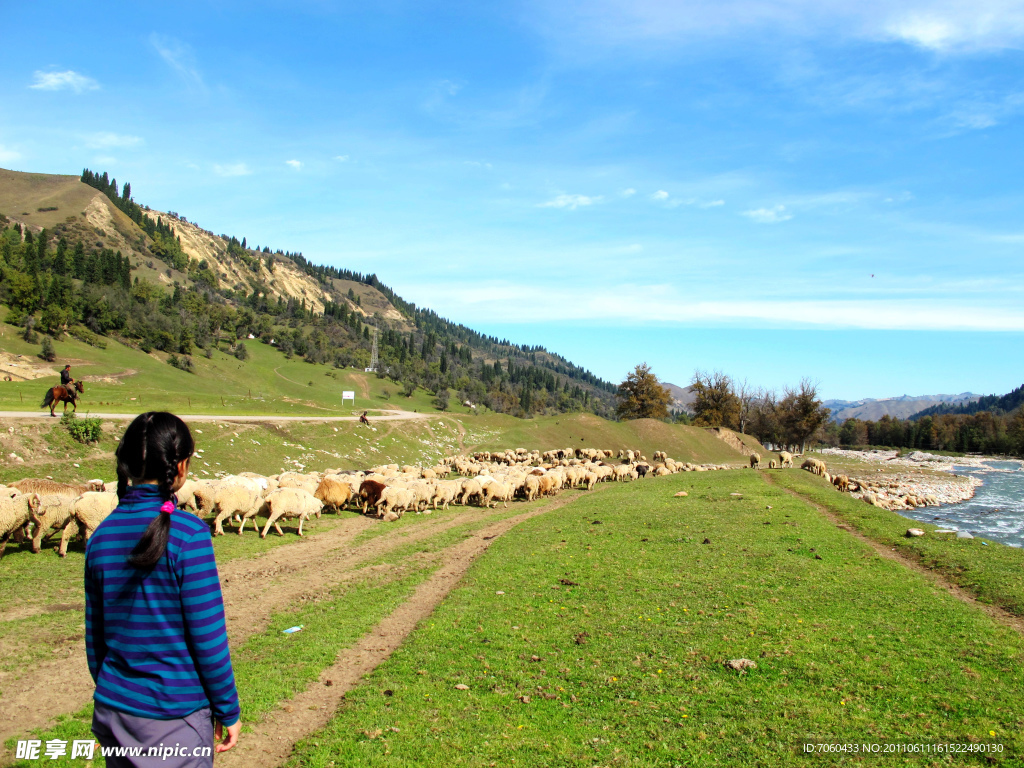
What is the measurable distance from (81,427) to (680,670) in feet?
92.0

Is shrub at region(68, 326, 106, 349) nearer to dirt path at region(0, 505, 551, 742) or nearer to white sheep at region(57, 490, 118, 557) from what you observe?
dirt path at region(0, 505, 551, 742)

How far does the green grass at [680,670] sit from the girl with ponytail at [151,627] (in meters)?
3.81

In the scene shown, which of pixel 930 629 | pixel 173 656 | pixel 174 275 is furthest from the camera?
pixel 174 275

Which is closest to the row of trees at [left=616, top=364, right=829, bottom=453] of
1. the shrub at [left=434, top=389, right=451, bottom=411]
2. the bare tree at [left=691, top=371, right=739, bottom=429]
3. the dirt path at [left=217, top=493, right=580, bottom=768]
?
the bare tree at [left=691, top=371, right=739, bottom=429]

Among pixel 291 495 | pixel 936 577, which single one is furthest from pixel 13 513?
pixel 936 577

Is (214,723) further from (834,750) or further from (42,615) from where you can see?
(42,615)

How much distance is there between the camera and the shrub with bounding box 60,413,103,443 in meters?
25.1

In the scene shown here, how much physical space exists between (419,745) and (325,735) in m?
1.26

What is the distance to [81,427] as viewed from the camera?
82.7 feet

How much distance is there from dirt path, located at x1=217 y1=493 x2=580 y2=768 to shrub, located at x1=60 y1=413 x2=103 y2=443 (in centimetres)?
2069

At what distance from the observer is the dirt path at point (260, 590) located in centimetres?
748

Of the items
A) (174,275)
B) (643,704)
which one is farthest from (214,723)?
(174,275)

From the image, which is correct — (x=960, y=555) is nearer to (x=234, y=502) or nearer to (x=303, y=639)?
(x=303, y=639)

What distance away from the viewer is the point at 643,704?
7492mm
